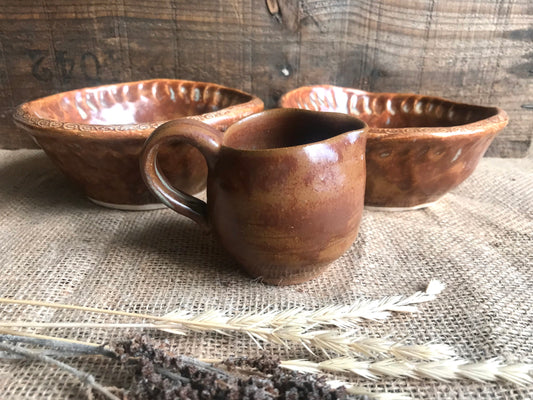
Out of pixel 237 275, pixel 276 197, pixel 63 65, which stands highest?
pixel 63 65

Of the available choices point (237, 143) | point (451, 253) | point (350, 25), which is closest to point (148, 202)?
point (237, 143)

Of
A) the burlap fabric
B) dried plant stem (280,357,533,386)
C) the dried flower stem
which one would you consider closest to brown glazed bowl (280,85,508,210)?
the burlap fabric

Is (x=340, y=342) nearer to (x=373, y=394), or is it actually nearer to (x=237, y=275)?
(x=373, y=394)

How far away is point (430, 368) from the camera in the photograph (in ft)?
1.66

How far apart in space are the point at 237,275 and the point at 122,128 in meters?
0.34

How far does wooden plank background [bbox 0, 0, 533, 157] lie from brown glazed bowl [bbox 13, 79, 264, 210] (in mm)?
128

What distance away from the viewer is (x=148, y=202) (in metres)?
0.97

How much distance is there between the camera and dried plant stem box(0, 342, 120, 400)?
47 centimetres

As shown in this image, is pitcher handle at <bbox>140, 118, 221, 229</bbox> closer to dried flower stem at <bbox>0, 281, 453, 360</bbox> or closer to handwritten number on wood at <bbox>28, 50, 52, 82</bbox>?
dried flower stem at <bbox>0, 281, 453, 360</bbox>

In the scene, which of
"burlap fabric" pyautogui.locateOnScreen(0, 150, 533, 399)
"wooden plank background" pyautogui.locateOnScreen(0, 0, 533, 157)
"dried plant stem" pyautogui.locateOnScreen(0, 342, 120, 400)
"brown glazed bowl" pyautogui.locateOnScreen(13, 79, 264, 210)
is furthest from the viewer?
"wooden plank background" pyautogui.locateOnScreen(0, 0, 533, 157)

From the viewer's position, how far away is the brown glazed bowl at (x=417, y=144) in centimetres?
85

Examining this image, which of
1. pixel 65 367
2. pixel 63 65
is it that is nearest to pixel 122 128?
pixel 65 367

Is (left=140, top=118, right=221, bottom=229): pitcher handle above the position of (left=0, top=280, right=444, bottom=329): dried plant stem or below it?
above

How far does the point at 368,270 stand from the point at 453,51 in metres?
0.79
